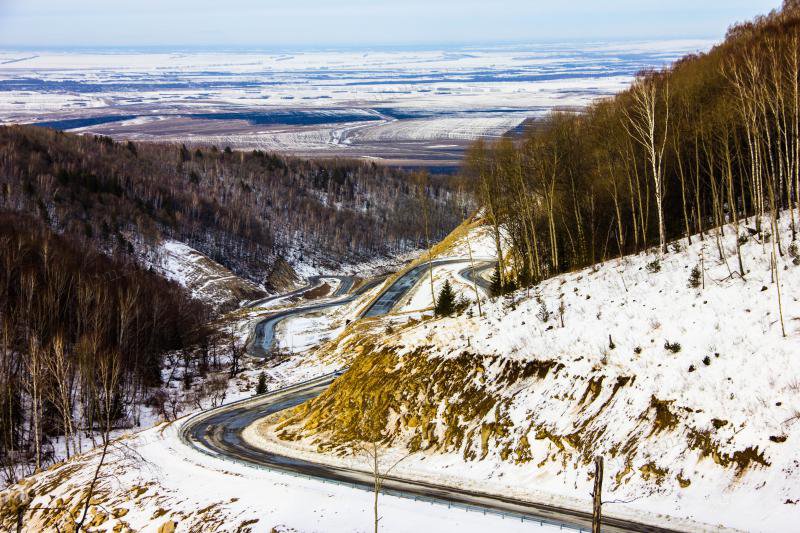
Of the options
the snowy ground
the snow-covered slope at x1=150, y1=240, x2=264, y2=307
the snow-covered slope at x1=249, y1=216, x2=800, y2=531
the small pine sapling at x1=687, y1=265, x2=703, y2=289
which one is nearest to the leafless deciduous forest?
the snowy ground

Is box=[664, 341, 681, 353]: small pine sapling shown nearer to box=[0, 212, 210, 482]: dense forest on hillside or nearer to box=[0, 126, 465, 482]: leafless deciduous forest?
box=[0, 126, 465, 482]: leafless deciduous forest

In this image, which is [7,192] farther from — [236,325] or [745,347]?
[745,347]

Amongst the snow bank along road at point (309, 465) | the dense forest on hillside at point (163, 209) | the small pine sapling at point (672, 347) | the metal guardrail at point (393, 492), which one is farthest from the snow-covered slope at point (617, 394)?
the dense forest on hillside at point (163, 209)

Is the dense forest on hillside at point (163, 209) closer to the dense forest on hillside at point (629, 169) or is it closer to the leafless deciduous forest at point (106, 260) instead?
the leafless deciduous forest at point (106, 260)

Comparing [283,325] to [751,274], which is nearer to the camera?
[751,274]

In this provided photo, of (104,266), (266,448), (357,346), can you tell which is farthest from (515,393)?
(104,266)

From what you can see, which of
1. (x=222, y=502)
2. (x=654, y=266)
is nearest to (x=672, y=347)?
(x=654, y=266)

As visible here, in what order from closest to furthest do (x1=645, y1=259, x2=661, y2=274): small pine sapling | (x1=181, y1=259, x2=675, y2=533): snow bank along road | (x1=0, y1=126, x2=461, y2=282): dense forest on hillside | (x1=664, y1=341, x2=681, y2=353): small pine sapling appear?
(x1=181, y1=259, x2=675, y2=533): snow bank along road
(x1=664, y1=341, x2=681, y2=353): small pine sapling
(x1=645, y1=259, x2=661, y2=274): small pine sapling
(x1=0, y1=126, x2=461, y2=282): dense forest on hillside
